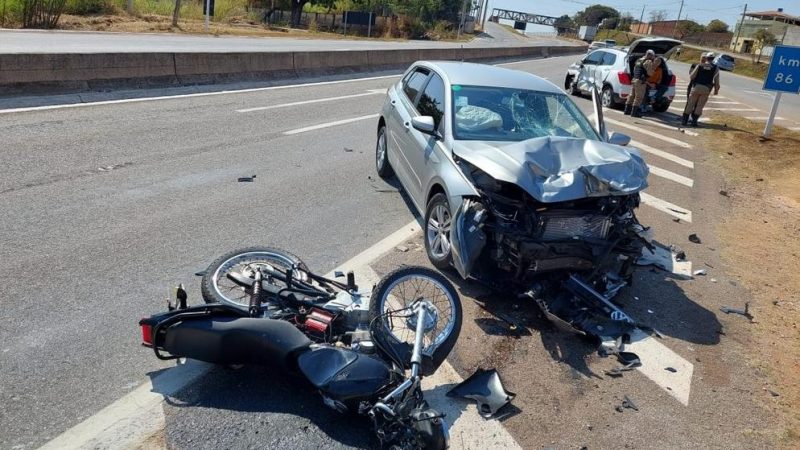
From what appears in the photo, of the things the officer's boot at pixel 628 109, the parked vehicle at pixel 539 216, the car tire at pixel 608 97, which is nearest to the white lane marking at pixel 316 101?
the car tire at pixel 608 97

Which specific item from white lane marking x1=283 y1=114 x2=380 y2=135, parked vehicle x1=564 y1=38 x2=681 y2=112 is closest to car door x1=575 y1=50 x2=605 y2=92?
parked vehicle x1=564 y1=38 x2=681 y2=112

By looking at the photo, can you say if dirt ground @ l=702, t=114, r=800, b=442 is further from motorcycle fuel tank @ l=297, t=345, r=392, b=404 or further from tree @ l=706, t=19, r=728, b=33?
tree @ l=706, t=19, r=728, b=33

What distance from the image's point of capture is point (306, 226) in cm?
613

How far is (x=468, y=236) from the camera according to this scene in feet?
15.2

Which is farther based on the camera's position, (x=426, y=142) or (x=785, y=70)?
(x=785, y=70)

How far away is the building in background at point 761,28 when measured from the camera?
6894cm

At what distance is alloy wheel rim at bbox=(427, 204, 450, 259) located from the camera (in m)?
5.21

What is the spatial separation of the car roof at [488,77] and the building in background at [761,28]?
73.2 m

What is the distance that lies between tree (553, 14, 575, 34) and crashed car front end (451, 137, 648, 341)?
121156 mm

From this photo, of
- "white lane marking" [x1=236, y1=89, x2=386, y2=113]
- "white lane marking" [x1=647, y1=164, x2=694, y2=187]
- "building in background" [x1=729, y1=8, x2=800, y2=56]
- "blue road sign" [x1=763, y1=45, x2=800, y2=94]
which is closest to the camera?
"white lane marking" [x1=647, y1=164, x2=694, y2=187]

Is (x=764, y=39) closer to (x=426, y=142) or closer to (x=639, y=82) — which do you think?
(x=639, y=82)

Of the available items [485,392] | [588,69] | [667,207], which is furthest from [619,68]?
[485,392]

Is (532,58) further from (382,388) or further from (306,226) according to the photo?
(382,388)

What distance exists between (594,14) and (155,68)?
132 meters
